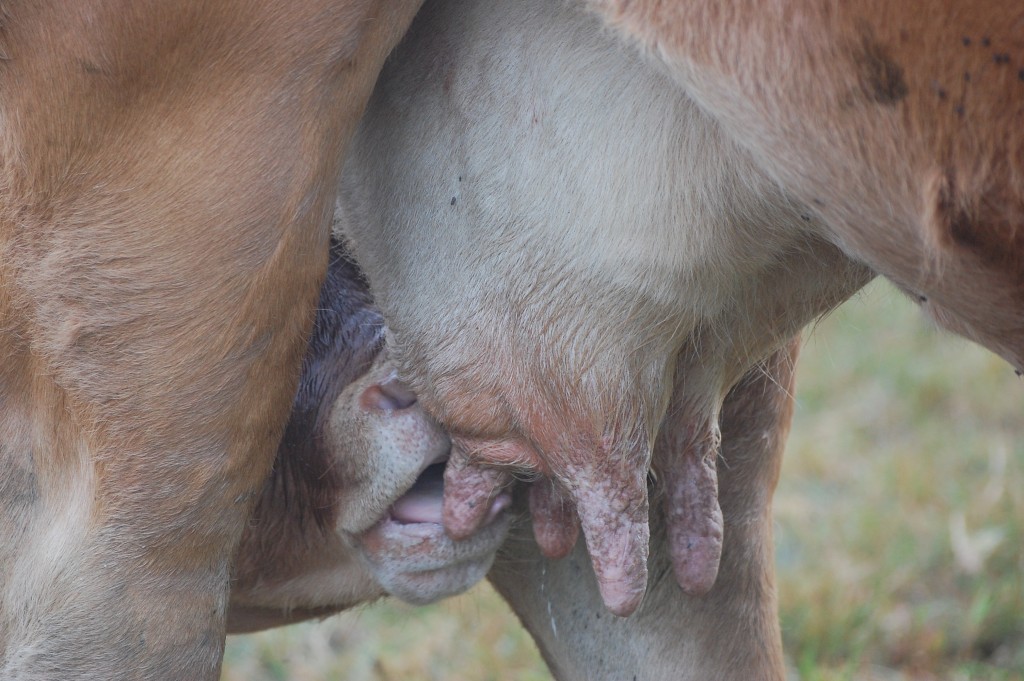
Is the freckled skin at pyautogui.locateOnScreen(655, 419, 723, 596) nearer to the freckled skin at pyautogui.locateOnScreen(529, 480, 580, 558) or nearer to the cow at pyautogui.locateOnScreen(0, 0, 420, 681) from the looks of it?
the freckled skin at pyautogui.locateOnScreen(529, 480, 580, 558)

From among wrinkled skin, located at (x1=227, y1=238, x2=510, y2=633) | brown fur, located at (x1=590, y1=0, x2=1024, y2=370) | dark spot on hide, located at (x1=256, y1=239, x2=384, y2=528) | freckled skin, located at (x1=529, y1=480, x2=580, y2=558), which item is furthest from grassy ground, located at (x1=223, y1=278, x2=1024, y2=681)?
brown fur, located at (x1=590, y1=0, x2=1024, y2=370)

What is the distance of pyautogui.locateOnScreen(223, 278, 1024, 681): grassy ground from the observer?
2.82m

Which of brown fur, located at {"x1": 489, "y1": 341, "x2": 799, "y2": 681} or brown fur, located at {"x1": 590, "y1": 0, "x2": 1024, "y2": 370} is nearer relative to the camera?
brown fur, located at {"x1": 590, "y1": 0, "x2": 1024, "y2": 370}

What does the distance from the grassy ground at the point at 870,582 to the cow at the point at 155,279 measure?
78cm

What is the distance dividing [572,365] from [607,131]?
0.95 feet

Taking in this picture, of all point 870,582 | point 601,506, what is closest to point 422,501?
point 601,506

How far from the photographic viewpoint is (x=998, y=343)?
4.32 feet

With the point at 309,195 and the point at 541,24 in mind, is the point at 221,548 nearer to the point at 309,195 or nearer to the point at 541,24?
the point at 309,195

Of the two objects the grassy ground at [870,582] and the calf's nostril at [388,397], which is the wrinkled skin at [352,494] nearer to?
the calf's nostril at [388,397]

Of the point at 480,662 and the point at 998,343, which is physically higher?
the point at 998,343

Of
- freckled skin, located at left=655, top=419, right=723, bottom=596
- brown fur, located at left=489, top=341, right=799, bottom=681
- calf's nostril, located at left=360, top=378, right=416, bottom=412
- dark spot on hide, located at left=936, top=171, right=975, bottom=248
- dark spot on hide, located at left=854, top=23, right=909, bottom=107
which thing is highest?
dark spot on hide, located at left=854, top=23, right=909, bottom=107

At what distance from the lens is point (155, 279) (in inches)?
56.0

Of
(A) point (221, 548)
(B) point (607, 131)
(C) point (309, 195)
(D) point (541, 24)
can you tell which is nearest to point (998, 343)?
(B) point (607, 131)

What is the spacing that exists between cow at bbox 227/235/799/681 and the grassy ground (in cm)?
38
